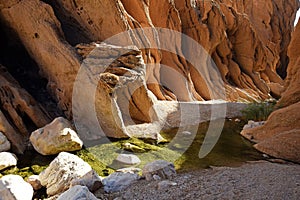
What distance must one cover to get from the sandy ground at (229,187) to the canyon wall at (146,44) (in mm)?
3643

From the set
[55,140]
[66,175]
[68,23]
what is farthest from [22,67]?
[66,175]

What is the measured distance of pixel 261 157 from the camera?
6.39 metres

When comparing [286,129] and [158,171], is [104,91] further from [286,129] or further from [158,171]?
[286,129]

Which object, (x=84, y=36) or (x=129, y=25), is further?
(x=129, y=25)

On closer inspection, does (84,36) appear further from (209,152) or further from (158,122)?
(209,152)

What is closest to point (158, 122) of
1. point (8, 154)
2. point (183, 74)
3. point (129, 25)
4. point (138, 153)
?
point (138, 153)

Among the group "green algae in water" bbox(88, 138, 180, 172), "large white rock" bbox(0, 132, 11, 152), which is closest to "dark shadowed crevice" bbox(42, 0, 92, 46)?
"green algae in water" bbox(88, 138, 180, 172)

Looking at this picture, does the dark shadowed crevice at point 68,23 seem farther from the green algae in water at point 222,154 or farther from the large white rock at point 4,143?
the green algae in water at point 222,154

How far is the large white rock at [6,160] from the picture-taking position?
17.1 ft

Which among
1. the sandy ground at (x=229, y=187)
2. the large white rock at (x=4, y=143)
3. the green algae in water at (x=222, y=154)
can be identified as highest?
the sandy ground at (x=229, y=187)

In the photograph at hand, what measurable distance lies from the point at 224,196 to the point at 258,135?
557 cm

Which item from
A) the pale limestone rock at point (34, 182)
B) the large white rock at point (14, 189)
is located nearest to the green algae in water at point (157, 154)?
the pale limestone rock at point (34, 182)

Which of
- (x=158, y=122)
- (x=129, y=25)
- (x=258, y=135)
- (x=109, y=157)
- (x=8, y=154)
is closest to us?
(x=8, y=154)

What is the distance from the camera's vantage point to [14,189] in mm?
4004
